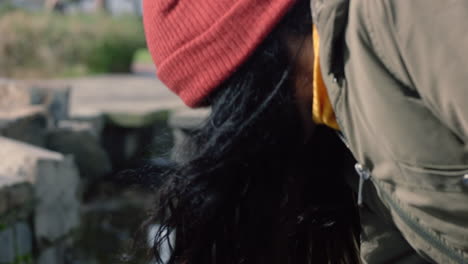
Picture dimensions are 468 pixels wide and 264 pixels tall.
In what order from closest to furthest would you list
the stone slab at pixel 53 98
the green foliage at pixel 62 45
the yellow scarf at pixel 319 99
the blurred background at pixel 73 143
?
the yellow scarf at pixel 319 99 < the blurred background at pixel 73 143 < the stone slab at pixel 53 98 < the green foliage at pixel 62 45

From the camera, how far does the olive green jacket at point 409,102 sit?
851mm

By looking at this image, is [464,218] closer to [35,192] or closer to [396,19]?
[396,19]

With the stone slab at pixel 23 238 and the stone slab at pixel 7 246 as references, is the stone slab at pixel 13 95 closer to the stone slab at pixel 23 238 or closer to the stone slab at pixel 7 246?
the stone slab at pixel 23 238

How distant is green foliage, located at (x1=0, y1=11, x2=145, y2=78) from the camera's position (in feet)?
35.3

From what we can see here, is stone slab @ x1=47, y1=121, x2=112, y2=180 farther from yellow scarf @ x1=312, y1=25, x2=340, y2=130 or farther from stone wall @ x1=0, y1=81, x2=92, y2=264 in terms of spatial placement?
yellow scarf @ x1=312, y1=25, x2=340, y2=130

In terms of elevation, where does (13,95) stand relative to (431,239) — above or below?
below

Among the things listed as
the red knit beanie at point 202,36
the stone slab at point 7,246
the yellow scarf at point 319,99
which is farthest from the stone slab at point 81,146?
the yellow scarf at point 319,99

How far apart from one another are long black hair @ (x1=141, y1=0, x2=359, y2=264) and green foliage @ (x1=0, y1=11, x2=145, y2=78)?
9.67m

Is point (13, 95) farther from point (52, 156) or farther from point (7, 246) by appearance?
point (7, 246)

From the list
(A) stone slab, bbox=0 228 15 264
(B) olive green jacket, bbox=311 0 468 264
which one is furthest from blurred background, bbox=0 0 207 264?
(B) olive green jacket, bbox=311 0 468 264

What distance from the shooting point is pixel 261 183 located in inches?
50.5

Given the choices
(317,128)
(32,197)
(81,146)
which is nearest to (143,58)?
(81,146)

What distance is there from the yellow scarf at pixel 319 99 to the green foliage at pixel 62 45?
390 inches

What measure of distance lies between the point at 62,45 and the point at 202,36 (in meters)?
10.9
